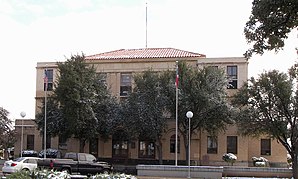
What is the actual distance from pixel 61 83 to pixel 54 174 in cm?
3330

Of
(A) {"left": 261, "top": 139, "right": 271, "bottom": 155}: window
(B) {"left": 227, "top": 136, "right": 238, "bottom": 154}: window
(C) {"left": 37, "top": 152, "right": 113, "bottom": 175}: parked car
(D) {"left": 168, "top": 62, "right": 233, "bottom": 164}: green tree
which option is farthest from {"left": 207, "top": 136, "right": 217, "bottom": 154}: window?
(C) {"left": 37, "top": 152, "right": 113, "bottom": 175}: parked car

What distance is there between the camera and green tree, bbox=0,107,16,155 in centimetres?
→ 5306

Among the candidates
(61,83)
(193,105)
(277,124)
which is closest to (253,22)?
(277,124)

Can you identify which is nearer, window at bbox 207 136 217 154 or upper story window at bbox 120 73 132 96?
window at bbox 207 136 217 154

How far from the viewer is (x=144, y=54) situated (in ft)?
180

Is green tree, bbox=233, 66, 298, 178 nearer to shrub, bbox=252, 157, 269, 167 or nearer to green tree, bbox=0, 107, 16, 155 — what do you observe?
shrub, bbox=252, 157, 269, 167

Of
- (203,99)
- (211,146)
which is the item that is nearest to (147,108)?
(203,99)

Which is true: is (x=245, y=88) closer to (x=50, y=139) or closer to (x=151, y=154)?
(x=151, y=154)

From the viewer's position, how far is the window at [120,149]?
52719 millimetres

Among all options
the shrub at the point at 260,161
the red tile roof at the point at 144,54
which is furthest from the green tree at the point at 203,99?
the red tile roof at the point at 144,54

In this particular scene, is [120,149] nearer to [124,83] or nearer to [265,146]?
[124,83]

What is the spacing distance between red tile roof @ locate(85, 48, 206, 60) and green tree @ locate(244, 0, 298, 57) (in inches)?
1422

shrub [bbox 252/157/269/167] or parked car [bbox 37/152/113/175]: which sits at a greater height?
parked car [bbox 37/152/113/175]

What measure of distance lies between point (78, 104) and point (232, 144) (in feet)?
51.2
